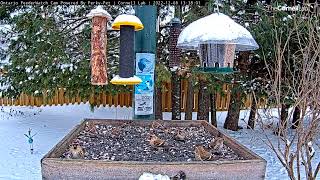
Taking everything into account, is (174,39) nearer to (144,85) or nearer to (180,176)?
(144,85)

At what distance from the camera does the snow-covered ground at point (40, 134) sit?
7207mm

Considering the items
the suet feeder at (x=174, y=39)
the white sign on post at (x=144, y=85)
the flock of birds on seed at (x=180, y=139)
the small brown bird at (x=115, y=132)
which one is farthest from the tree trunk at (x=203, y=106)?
the flock of birds on seed at (x=180, y=139)

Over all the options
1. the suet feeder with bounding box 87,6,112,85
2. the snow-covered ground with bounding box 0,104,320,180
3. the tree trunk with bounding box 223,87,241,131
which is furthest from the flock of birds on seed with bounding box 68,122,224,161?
the tree trunk with bounding box 223,87,241,131

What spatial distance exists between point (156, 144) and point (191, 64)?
3.92 m

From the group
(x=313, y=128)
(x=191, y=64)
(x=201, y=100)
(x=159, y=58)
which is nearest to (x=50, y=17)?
(x=159, y=58)

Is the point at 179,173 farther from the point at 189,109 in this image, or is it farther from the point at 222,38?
the point at 189,109

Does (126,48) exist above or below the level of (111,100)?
above

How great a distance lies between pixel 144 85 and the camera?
5293mm

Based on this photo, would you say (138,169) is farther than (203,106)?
→ No

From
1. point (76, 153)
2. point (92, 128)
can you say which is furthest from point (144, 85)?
point (76, 153)

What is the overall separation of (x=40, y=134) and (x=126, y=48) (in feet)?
20.4

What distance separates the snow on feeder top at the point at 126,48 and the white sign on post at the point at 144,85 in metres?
1.76

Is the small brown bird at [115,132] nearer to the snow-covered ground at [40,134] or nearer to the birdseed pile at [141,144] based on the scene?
the birdseed pile at [141,144]

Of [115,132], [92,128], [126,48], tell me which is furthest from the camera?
[92,128]
